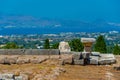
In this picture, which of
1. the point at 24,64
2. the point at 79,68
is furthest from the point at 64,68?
the point at 24,64

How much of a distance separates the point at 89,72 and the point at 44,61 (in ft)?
13.7

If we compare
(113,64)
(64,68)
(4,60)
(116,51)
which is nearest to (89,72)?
(64,68)

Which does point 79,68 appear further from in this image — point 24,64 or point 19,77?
point 19,77

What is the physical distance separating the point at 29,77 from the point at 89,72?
13.5 ft

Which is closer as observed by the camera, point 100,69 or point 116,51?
point 100,69

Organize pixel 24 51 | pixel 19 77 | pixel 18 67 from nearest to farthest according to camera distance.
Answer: pixel 19 77, pixel 18 67, pixel 24 51

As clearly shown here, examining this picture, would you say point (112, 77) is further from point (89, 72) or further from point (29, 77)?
point (29, 77)

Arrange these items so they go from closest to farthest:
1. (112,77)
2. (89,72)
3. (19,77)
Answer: (19,77) → (112,77) → (89,72)

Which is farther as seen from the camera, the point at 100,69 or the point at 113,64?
the point at 113,64

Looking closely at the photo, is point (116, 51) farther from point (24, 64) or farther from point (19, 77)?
point (19, 77)

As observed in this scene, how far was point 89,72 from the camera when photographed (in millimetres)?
26062

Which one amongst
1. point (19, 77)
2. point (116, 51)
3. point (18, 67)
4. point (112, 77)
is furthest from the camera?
point (116, 51)

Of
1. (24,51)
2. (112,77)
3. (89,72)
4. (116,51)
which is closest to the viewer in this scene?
(112,77)

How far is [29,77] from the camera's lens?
910 inches
